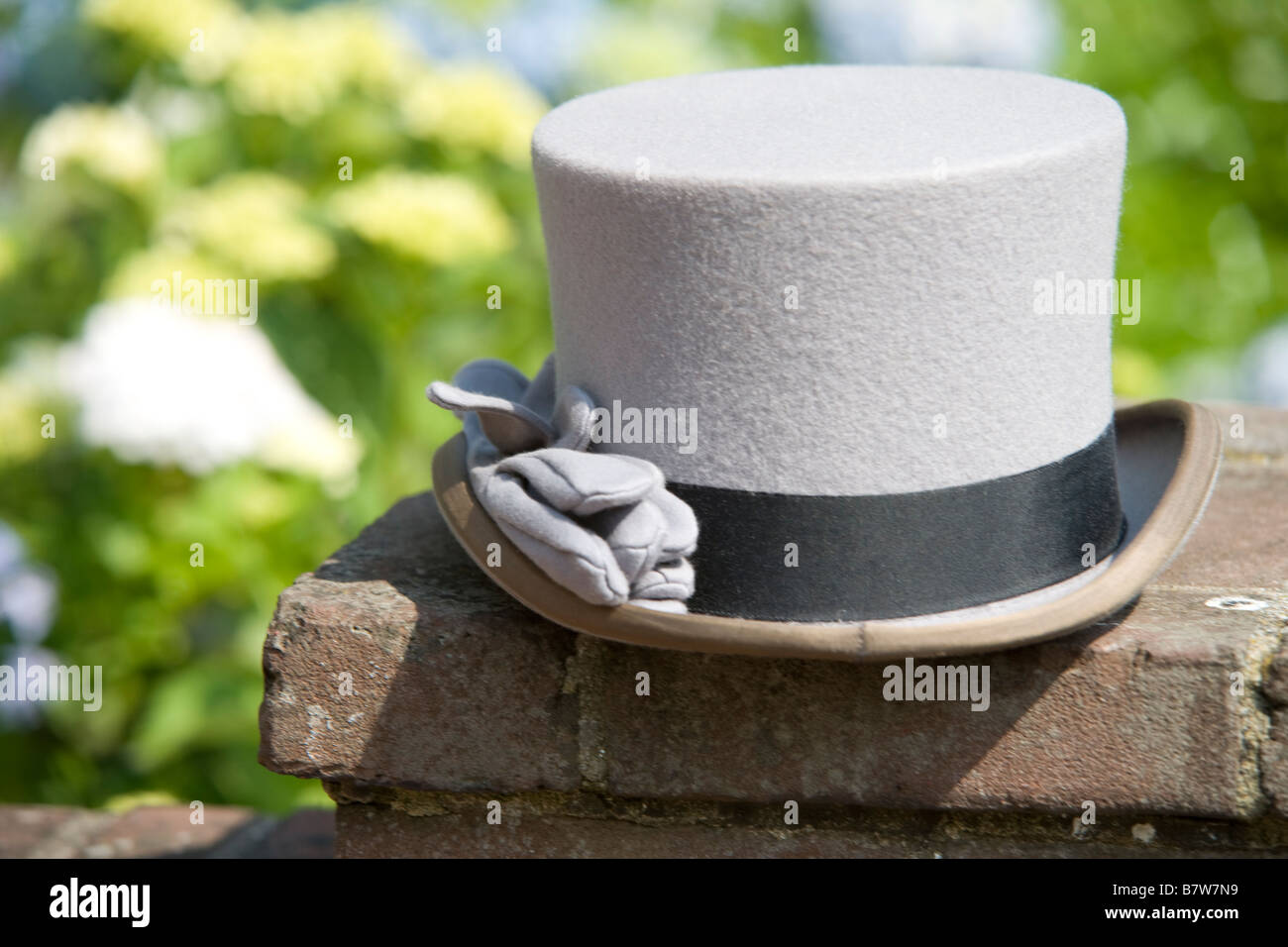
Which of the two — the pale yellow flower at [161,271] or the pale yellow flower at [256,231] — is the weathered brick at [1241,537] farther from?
the pale yellow flower at [161,271]

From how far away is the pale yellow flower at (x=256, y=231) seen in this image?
96.3 inches

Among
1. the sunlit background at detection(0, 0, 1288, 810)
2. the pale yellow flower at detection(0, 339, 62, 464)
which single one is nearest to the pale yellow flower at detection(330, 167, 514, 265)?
the sunlit background at detection(0, 0, 1288, 810)

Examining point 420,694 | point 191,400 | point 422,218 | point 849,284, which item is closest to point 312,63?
point 422,218

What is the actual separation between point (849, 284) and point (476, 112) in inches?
69.2

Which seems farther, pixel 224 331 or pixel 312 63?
pixel 312 63

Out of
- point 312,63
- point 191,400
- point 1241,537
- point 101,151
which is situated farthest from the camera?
point 312,63

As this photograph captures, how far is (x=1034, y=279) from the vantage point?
45.5 inches

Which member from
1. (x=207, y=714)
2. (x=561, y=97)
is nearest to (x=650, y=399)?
(x=207, y=714)

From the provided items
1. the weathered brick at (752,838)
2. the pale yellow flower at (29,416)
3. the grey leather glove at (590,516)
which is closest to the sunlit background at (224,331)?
the pale yellow flower at (29,416)

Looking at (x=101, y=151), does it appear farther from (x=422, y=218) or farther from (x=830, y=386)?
(x=830, y=386)

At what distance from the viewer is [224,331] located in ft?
7.94

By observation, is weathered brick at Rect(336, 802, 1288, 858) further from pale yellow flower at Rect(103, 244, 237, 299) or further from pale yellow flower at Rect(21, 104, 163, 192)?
pale yellow flower at Rect(21, 104, 163, 192)

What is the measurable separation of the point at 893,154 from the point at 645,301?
0.80 feet

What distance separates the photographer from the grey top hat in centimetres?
112
